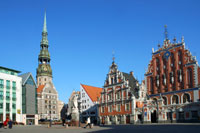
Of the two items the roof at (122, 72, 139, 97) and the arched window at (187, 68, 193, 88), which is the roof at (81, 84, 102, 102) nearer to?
the roof at (122, 72, 139, 97)

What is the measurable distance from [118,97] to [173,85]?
14304 millimetres

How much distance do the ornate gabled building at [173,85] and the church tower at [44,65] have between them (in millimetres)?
82667

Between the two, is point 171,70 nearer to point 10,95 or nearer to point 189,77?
point 189,77

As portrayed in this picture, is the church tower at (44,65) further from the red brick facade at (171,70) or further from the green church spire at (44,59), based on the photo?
the red brick facade at (171,70)

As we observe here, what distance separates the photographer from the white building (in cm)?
5972

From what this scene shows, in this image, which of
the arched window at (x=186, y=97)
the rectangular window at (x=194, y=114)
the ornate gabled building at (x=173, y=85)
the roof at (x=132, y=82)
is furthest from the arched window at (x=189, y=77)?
the roof at (x=132, y=82)

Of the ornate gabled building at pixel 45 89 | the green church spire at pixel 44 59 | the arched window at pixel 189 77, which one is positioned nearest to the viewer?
the arched window at pixel 189 77

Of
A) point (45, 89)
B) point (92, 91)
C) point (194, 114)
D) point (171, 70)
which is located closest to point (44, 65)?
point (45, 89)

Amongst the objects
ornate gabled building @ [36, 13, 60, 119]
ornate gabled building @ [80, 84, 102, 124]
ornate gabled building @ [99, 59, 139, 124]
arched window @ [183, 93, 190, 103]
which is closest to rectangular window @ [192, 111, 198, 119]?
arched window @ [183, 93, 190, 103]

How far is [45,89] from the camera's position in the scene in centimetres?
10550

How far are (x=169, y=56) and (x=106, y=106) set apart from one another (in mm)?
21083

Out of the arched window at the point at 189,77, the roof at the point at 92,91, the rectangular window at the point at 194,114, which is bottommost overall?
the rectangular window at the point at 194,114

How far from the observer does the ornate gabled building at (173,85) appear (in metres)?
52.4

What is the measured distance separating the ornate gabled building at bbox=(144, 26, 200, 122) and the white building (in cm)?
3263
